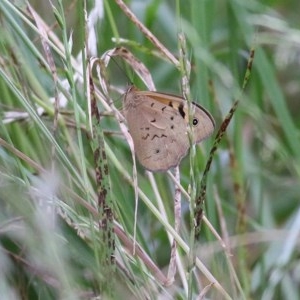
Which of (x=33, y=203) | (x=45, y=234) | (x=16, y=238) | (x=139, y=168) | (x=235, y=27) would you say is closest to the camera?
(x=45, y=234)

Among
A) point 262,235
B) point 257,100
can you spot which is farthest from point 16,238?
point 257,100

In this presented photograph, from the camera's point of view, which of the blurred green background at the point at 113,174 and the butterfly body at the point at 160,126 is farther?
the butterfly body at the point at 160,126

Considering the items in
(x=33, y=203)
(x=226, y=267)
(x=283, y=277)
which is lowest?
(x=283, y=277)

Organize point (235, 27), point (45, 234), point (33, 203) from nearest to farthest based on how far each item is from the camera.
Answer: point (45, 234)
point (33, 203)
point (235, 27)

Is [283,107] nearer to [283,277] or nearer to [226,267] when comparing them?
[283,277]

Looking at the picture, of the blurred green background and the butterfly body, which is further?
the butterfly body

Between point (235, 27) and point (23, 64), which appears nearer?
point (23, 64)

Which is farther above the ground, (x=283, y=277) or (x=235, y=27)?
(x=235, y=27)
